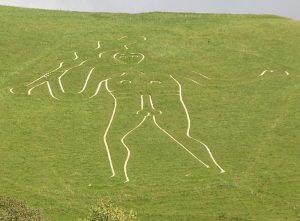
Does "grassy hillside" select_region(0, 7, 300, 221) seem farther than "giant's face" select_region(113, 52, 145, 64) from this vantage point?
No

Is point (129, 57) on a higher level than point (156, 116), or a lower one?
lower

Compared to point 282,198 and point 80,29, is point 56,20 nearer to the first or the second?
point 80,29

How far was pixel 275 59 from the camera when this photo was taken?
66125 millimetres

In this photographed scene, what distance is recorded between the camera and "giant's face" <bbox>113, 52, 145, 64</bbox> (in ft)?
211

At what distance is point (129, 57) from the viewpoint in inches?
2579

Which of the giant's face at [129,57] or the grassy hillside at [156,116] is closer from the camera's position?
the grassy hillside at [156,116]

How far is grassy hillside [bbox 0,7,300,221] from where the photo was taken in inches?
1637

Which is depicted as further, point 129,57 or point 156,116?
point 129,57

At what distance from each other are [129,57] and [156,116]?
541 inches

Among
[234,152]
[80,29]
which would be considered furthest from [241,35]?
[234,152]

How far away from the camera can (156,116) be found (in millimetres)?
53031

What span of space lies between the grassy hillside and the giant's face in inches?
4.3

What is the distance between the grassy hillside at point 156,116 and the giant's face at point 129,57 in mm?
110

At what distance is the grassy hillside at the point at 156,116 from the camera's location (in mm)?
41584
